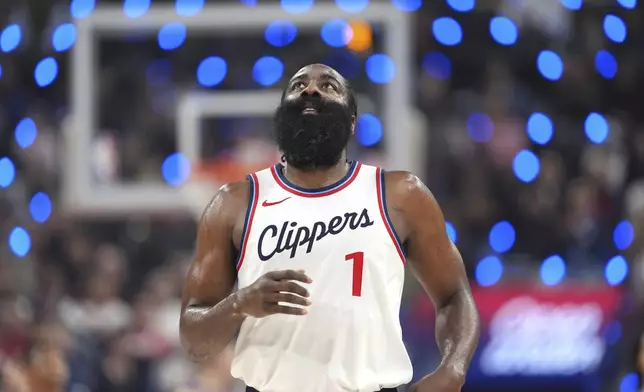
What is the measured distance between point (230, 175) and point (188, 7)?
143cm

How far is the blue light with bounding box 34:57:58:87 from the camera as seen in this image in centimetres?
968

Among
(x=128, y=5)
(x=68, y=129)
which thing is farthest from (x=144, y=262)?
(x=128, y=5)

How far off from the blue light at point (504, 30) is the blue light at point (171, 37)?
2.80 metres

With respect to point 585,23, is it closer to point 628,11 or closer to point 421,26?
point 628,11

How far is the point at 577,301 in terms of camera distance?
30.6 feet

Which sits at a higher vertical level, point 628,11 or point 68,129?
point 628,11

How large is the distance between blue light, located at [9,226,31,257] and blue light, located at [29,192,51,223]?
16.4 inches

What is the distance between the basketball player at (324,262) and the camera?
11.1 ft

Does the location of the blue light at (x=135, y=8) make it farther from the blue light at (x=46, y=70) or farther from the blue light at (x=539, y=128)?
the blue light at (x=539, y=128)

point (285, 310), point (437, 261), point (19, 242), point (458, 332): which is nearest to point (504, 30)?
point (19, 242)

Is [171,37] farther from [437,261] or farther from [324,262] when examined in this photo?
[324,262]

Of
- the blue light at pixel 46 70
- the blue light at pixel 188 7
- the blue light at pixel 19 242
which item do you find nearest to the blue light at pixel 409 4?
the blue light at pixel 188 7

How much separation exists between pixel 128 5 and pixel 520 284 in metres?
3.86

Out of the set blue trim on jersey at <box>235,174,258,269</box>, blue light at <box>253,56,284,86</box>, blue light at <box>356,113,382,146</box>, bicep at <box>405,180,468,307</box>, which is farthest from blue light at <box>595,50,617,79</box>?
blue trim on jersey at <box>235,174,258,269</box>
